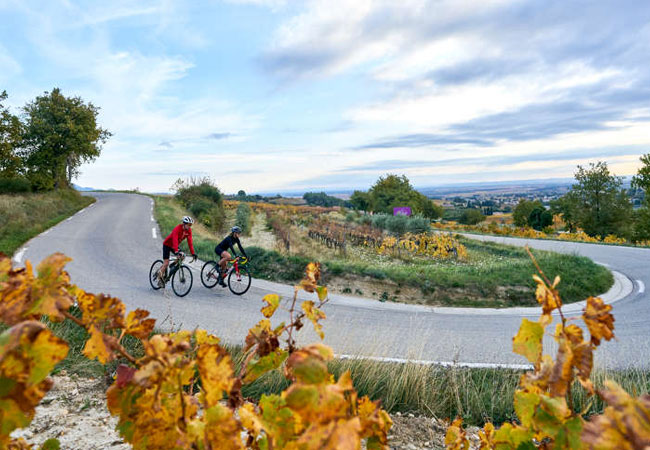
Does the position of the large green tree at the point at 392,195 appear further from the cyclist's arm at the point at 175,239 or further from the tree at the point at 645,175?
the cyclist's arm at the point at 175,239

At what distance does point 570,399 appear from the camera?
794 mm

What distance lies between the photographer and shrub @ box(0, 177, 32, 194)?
25391 millimetres

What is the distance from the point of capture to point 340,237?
18125 millimetres

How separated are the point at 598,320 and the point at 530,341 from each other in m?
0.14

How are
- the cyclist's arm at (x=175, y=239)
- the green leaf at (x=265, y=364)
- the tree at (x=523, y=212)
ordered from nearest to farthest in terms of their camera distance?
1. the green leaf at (x=265, y=364)
2. the cyclist's arm at (x=175, y=239)
3. the tree at (x=523, y=212)

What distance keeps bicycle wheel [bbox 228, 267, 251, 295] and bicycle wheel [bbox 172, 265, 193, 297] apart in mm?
917

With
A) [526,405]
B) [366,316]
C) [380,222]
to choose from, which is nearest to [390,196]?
[380,222]

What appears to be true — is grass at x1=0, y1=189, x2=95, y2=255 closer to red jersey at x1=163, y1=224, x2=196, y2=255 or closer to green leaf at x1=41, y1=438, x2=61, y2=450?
red jersey at x1=163, y1=224, x2=196, y2=255

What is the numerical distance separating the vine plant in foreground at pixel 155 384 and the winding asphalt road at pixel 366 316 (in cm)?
347

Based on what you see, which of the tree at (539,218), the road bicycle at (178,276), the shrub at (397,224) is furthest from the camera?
the tree at (539,218)

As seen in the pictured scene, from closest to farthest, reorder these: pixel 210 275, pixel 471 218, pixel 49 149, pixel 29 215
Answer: pixel 210 275
pixel 29 215
pixel 49 149
pixel 471 218

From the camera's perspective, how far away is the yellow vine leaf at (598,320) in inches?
32.0

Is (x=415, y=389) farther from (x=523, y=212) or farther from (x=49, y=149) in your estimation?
(x=523, y=212)

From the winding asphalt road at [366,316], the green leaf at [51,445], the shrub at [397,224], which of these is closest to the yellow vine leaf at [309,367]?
the green leaf at [51,445]
